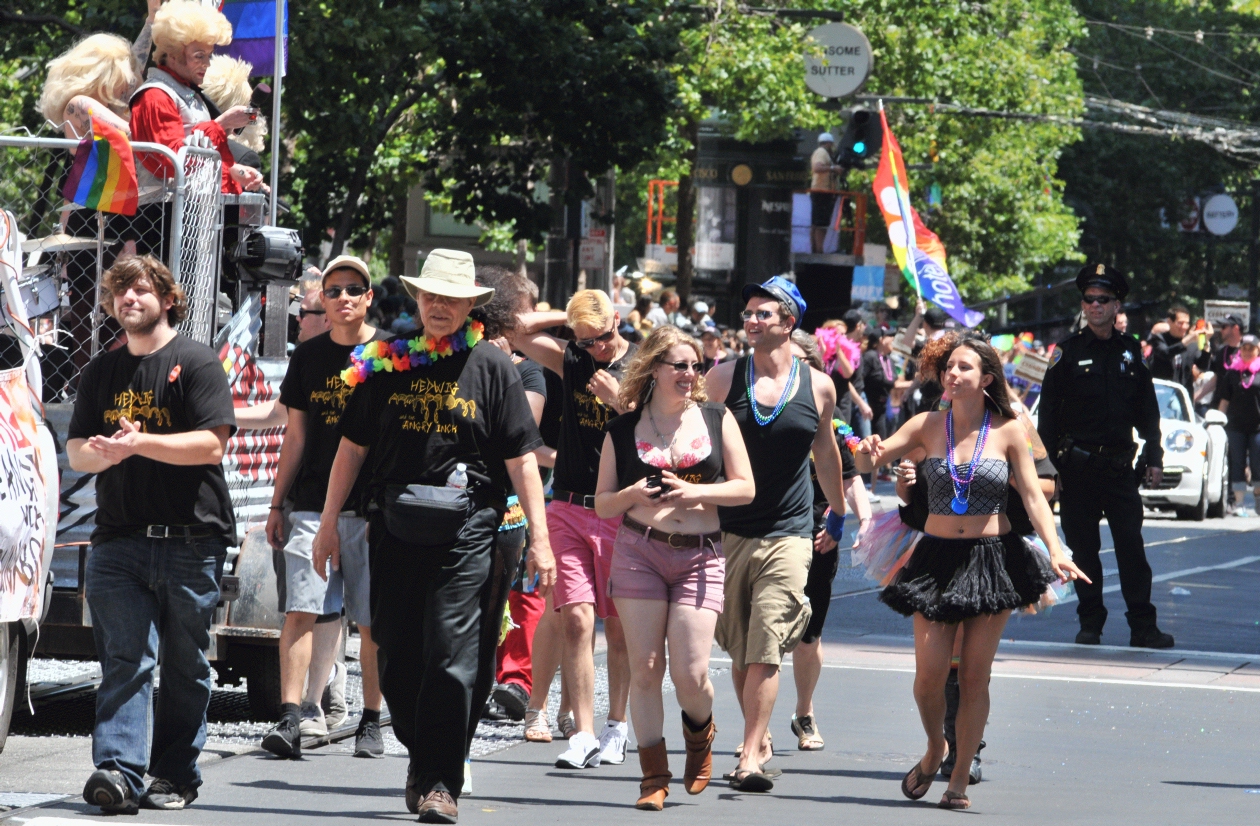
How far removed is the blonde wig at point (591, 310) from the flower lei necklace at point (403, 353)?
1393 mm

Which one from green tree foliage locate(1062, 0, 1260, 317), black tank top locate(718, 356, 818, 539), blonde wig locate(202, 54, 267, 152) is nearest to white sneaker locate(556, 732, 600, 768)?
black tank top locate(718, 356, 818, 539)

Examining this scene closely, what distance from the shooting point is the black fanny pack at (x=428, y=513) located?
6312 mm

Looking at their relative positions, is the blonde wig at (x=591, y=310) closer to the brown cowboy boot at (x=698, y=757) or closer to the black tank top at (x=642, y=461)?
the black tank top at (x=642, y=461)

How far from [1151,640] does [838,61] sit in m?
17.0

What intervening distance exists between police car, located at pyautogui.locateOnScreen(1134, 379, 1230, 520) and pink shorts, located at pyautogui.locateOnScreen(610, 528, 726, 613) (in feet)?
47.8

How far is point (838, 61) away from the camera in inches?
1069

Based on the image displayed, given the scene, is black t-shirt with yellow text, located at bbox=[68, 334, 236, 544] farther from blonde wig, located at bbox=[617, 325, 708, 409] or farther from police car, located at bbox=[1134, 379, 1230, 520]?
police car, located at bbox=[1134, 379, 1230, 520]

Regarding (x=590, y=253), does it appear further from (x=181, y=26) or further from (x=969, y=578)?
(x=969, y=578)

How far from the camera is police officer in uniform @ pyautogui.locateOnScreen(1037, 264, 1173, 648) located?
1120 centimetres

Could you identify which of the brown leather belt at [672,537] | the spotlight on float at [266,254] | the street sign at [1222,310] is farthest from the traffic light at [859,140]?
the brown leather belt at [672,537]

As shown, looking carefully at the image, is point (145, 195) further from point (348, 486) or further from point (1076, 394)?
point (1076, 394)

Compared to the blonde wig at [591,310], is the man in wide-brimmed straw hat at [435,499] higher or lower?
lower

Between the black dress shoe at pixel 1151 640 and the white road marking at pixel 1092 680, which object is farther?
the black dress shoe at pixel 1151 640

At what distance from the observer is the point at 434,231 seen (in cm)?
3666
